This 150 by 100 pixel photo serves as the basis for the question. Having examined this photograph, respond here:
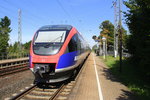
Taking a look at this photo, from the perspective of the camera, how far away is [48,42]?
8.33 metres

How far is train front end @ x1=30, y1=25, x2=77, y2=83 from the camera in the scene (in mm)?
7605

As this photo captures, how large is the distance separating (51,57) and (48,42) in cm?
103

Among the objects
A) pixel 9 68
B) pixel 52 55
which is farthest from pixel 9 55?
pixel 52 55

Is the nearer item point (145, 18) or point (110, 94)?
point (110, 94)

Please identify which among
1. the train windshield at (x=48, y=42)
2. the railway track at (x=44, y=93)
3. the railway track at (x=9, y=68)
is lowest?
the railway track at (x=44, y=93)

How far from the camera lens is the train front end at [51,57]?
7.61 m

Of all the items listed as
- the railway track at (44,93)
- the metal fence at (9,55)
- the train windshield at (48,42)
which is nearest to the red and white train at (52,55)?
the train windshield at (48,42)

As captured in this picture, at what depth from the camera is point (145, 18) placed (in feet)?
29.2

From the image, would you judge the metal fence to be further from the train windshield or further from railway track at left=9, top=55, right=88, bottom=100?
railway track at left=9, top=55, right=88, bottom=100

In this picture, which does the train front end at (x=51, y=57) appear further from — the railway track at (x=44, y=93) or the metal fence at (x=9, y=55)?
the metal fence at (x=9, y=55)

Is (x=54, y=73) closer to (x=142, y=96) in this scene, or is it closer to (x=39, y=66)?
(x=39, y=66)

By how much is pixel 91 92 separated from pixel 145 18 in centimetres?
508

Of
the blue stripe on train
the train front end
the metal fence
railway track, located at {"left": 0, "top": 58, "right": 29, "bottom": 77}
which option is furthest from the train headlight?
the metal fence

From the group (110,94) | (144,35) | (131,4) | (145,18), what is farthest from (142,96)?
(131,4)
